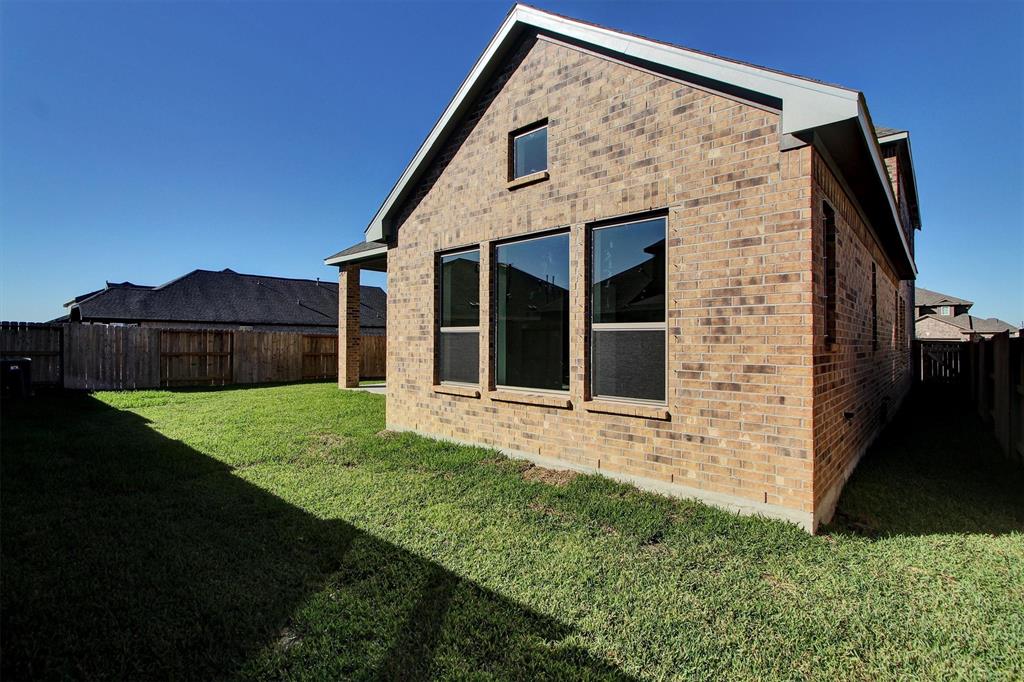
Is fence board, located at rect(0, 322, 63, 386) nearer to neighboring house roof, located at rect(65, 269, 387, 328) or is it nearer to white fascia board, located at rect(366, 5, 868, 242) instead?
neighboring house roof, located at rect(65, 269, 387, 328)

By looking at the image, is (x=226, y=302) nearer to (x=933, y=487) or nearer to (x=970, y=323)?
(x=933, y=487)

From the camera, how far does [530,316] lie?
6227mm

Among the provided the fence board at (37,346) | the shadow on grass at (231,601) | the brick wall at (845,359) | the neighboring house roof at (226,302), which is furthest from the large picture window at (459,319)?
the neighboring house roof at (226,302)

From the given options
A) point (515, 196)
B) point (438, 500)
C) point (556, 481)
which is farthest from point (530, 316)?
point (438, 500)

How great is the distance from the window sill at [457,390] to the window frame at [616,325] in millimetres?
1899

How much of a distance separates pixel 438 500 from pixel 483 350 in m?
2.35

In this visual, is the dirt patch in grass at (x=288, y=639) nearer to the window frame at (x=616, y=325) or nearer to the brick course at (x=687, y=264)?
the brick course at (x=687, y=264)

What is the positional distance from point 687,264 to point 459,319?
357cm

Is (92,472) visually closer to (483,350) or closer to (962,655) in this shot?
(483,350)

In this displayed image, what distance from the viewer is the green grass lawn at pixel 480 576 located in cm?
243

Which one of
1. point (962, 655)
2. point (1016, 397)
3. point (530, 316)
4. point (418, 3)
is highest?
point (418, 3)

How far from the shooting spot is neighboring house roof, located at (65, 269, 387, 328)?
83.3 feet

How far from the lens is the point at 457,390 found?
270 inches

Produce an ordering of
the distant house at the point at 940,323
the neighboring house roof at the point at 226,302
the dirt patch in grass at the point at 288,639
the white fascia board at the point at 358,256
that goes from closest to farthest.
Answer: the dirt patch in grass at the point at 288,639 < the white fascia board at the point at 358,256 < the neighboring house roof at the point at 226,302 < the distant house at the point at 940,323
